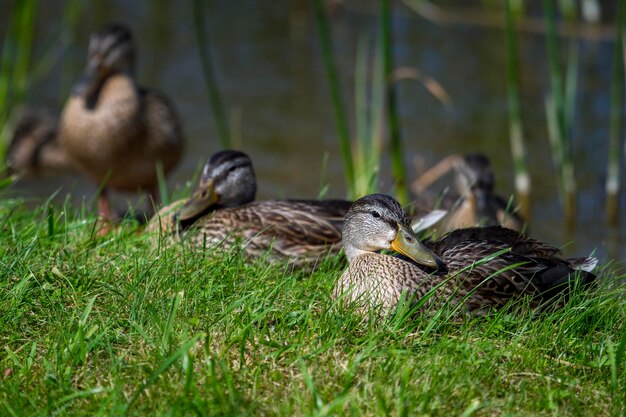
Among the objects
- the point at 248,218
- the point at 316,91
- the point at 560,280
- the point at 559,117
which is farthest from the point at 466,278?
the point at 316,91

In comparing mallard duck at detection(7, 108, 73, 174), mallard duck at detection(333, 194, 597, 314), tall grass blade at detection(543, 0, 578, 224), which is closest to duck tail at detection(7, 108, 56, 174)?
mallard duck at detection(7, 108, 73, 174)

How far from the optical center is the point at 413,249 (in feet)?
14.9

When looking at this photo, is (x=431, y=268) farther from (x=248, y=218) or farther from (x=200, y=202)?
(x=200, y=202)

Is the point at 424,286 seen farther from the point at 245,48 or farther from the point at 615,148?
the point at 245,48

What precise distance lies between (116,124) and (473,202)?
3.50 m

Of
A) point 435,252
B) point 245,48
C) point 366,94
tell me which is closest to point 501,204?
point 435,252

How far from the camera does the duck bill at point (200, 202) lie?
18.9 feet

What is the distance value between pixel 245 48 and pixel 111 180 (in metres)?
5.03

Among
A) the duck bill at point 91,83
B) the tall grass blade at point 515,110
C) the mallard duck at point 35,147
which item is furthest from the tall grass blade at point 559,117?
the mallard duck at point 35,147

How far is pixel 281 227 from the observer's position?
5.64 metres

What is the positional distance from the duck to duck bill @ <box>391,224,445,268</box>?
217cm

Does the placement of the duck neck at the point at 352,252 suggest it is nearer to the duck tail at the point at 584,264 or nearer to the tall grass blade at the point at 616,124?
the duck tail at the point at 584,264

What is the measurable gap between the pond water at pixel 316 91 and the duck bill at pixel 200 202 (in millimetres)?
3849

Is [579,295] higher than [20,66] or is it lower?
lower
